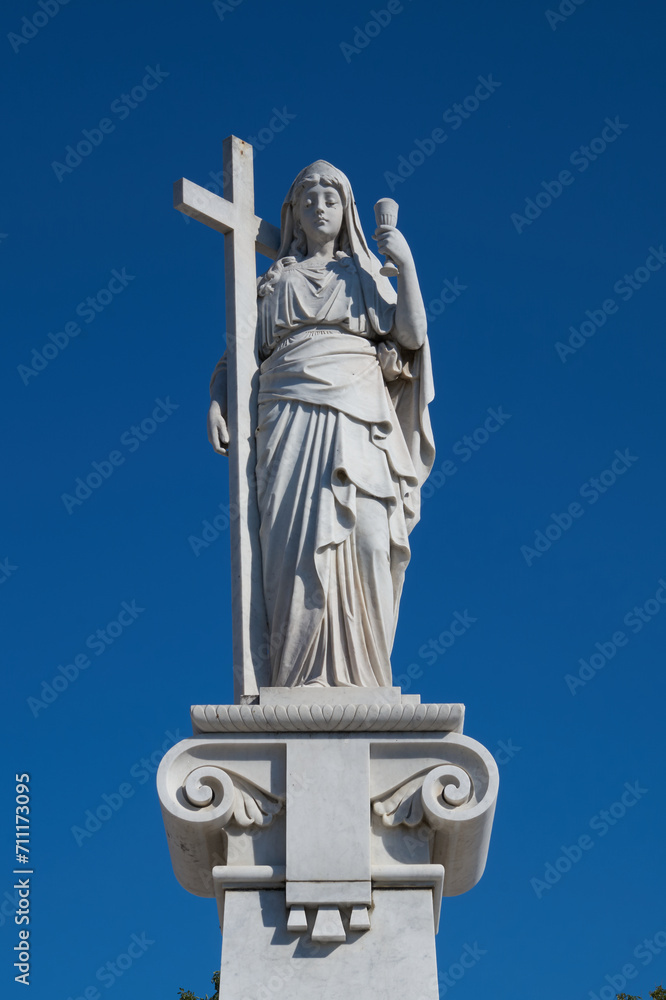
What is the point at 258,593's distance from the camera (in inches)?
412

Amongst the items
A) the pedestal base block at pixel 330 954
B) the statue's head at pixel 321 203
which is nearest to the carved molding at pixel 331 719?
the pedestal base block at pixel 330 954

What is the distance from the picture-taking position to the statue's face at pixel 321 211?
38.0ft

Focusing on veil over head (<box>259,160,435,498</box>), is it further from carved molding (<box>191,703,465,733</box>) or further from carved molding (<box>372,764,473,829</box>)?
carved molding (<box>372,764,473,829</box>)

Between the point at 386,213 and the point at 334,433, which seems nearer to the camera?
the point at 334,433

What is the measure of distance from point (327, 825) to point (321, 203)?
4.68m

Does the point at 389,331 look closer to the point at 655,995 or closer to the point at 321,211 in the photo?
the point at 321,211

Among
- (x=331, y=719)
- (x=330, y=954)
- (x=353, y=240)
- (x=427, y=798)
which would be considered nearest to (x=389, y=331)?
(x=353, y=240)

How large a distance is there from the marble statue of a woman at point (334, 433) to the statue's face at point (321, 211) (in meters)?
0.01

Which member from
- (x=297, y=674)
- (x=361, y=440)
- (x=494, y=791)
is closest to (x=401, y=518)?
(x=361, y=440)

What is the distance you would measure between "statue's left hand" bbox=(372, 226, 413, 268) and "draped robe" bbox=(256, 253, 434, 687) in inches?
16.8

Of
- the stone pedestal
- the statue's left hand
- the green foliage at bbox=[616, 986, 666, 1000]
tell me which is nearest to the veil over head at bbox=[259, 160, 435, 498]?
the statue's left hand

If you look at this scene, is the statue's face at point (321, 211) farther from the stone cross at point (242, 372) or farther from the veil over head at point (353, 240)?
the stone cross at point (242, 372)

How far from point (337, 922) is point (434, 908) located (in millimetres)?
801

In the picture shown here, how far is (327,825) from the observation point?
9.38 m
